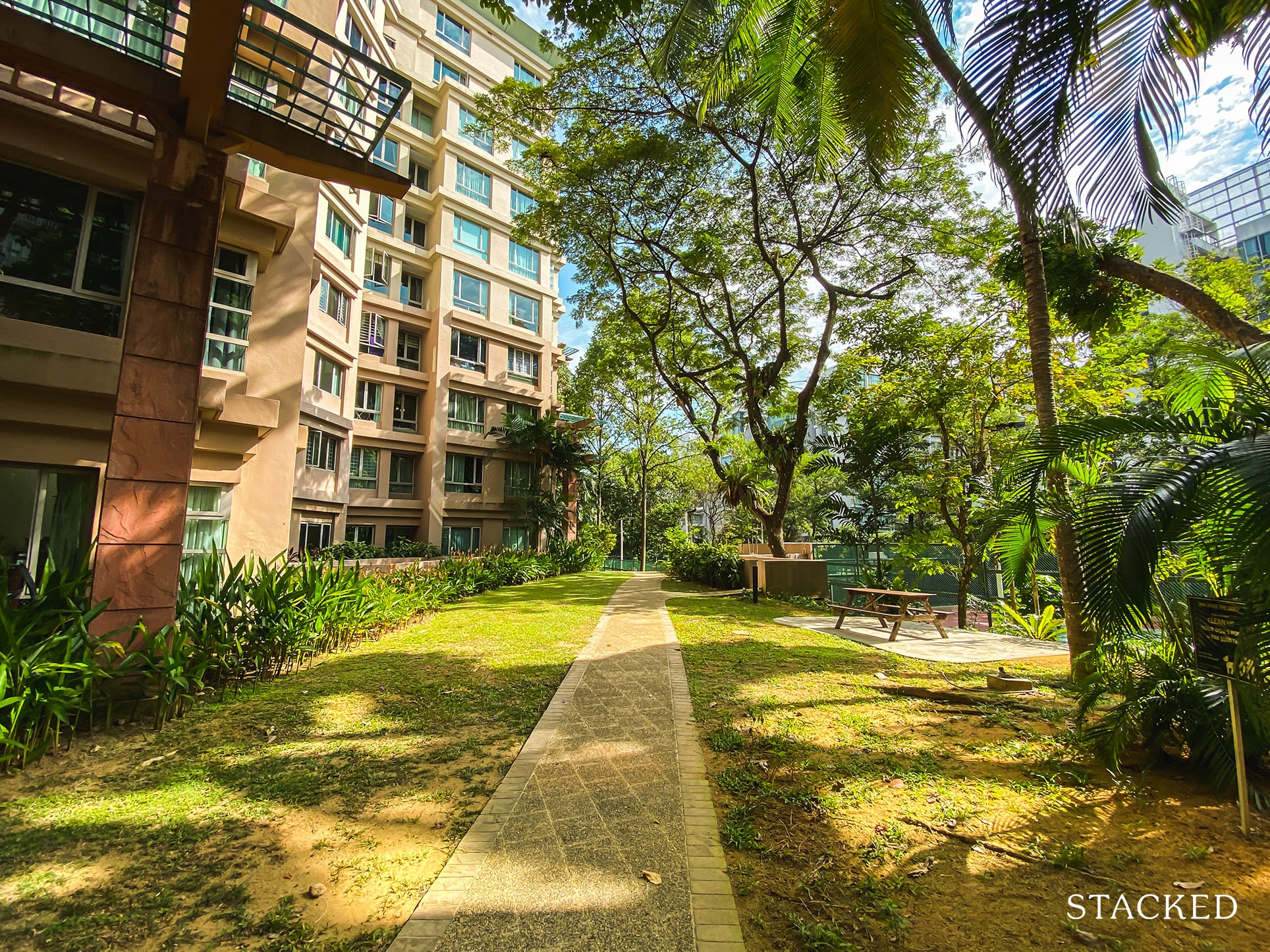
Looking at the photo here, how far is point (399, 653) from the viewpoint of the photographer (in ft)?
26.1

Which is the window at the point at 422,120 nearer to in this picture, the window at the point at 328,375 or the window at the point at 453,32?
the window at the point at 453,32

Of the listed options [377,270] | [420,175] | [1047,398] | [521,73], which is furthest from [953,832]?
[521,73]

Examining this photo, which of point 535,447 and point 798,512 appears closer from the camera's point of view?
point 535,447

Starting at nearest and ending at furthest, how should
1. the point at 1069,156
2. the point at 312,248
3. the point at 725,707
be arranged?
the point at 1069,156 < the point at 725,707 < the point at 312,248

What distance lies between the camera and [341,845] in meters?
3.11

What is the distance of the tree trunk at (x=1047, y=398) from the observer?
4934mm

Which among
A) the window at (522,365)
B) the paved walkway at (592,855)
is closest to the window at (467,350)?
the window at (522,365)

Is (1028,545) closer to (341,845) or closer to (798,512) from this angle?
(341,845)

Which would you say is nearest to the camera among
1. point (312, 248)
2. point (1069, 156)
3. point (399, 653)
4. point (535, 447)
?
point (1069, 156)

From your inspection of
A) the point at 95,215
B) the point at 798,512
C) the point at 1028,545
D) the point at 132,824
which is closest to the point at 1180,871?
the point at 1028,545

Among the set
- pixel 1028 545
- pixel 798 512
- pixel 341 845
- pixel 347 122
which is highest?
pixel 347 122

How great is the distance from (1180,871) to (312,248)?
13.7 meters

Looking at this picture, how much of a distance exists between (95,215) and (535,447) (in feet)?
56.7

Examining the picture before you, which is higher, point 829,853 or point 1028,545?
point 1028,545
